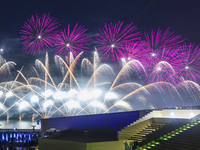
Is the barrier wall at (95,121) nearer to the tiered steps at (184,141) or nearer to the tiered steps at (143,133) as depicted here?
the tiered steps at (143,133)

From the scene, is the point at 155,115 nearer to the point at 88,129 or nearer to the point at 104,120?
the point at 104,120

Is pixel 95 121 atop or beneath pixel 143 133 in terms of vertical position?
atop

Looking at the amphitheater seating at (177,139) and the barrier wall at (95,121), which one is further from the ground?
the barrier wall at (95,121)

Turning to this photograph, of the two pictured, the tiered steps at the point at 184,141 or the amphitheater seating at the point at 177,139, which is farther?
the amphitheater seating at the point at 177,139

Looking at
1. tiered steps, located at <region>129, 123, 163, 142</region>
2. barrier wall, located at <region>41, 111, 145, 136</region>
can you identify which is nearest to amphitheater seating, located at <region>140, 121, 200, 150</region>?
tiered steps, located at <region>129, 123, 163, 142</region>

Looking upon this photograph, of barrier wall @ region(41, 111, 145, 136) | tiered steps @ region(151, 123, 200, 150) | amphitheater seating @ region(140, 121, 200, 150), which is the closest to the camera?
tiered steps @ region(151, 123, 200, 150)

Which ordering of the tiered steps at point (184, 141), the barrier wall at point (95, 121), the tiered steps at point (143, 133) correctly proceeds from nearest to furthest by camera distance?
the tiered steps at point (184, 141) < the tiered steps at point (143, 133) < the barrier wall at point (95, 121)

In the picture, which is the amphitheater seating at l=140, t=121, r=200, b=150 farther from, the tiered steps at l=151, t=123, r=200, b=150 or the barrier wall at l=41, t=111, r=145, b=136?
the barrier wall at l=41, t=111, r=145, b=136

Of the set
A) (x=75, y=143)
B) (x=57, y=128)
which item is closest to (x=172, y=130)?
(x=75, y=143)

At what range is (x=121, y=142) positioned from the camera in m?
20.3

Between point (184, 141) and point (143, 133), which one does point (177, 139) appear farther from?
point (143, 133)

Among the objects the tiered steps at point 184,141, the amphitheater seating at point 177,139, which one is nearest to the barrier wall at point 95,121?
the amphitheater seating at point 177,139

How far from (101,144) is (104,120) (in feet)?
22.6

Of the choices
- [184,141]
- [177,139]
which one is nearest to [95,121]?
[177,139]
